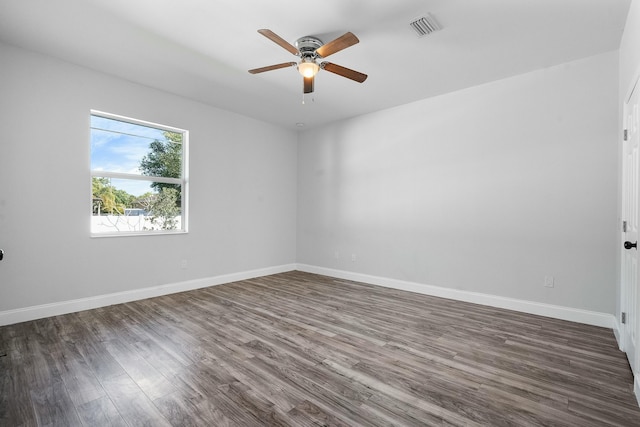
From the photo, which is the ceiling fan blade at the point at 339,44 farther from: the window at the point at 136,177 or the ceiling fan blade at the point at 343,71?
the window at the point at 136,177

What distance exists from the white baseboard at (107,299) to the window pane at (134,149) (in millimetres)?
1565

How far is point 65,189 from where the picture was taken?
11.3 ft

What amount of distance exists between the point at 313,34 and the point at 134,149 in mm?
2850

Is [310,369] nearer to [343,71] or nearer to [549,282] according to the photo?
[343,71]

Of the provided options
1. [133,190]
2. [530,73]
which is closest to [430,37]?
[530,73]

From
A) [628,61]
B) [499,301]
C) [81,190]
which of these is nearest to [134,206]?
[81,190]

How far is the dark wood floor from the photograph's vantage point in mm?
1759

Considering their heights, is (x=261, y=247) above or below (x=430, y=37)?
below

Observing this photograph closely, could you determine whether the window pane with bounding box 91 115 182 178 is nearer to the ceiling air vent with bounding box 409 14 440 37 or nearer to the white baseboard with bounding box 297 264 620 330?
the white baseboard with bounding box 297 264 620 330

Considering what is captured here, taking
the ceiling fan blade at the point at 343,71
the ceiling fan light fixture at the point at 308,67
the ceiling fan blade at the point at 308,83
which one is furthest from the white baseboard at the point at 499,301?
the ceiling fan light fixture at the point at 308,67

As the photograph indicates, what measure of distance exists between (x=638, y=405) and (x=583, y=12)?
9.41ft

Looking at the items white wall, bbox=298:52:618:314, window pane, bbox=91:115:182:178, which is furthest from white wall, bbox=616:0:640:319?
window pane, bbox=91:115:182:178

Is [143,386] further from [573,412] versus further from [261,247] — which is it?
[261,247]

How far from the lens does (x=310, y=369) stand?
7.40 feet
